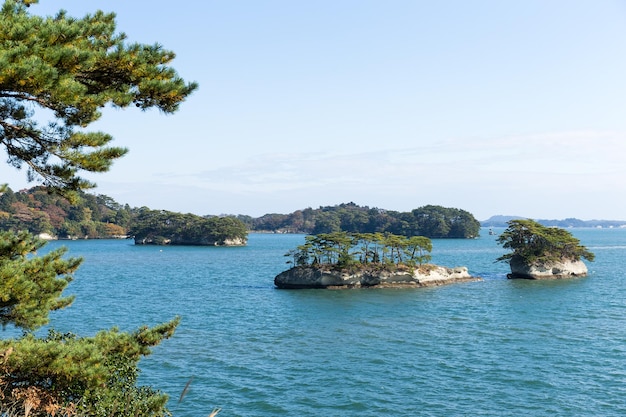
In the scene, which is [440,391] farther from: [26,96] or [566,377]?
[26,96]

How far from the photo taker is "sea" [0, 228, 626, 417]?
74.4 feet

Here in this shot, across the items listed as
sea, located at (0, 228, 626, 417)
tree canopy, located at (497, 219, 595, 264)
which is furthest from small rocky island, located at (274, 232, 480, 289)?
tree canopy, located at (497, 219, 595, 264)

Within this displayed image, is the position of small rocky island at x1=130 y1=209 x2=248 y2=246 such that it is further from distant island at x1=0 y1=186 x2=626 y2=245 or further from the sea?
the sea

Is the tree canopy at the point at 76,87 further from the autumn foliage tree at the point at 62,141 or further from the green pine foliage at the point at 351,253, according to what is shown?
the green pine foliage at the point at 351,253

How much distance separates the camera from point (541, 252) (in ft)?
227

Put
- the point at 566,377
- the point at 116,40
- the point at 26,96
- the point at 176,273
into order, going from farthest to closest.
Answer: the point at 176,273
the point at 566,377
the point at 116,40
the point at 26,96

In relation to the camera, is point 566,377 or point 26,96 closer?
point 26,96

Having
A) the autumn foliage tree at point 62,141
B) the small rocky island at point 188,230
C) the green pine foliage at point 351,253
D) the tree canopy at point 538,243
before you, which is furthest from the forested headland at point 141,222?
the autumn foliage tree at point 62,141

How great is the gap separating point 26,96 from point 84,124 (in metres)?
1.25

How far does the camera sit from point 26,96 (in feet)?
30.9

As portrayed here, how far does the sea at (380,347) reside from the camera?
22.7 metres

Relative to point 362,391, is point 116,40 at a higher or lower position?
higher

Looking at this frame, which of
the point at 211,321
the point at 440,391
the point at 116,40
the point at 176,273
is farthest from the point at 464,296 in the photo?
the point at 116,40

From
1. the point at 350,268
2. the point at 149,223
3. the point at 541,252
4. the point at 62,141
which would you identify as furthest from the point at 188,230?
the point at 62,141
